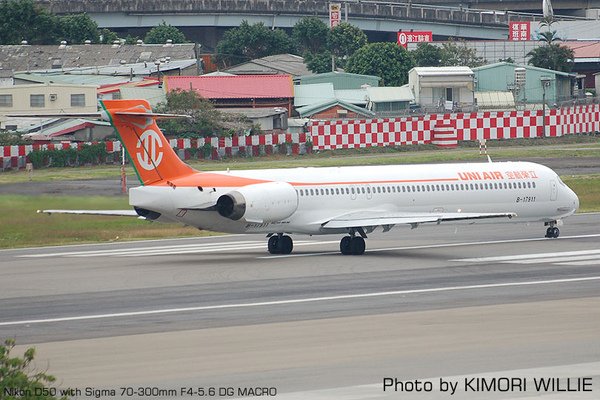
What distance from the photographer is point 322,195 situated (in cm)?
3666

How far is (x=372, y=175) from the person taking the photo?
37812mm

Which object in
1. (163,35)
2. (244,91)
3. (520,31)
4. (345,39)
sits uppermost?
(163,35)

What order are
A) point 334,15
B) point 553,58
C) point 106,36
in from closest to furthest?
1. point 553,58
2. point 334,15
3. point 106,36

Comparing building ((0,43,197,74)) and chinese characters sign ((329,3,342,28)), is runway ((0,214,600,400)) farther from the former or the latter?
chinese characters sign ((329,3,342,28))

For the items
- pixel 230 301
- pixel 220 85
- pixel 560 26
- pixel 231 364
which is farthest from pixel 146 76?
pixel 231 364

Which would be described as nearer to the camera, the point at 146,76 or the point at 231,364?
the point at 231,364

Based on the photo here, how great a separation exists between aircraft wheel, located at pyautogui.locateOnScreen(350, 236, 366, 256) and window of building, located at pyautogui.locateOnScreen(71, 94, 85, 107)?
1795 inches

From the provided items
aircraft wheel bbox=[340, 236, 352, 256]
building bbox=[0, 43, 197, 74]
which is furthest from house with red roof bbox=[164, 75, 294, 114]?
aircraft wheel bbox=[340, 236, 352, 256]

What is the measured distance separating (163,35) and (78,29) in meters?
9.73

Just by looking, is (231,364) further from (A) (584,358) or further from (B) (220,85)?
(B) (220,85)

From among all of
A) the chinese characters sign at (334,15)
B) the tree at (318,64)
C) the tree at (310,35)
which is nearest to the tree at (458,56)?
the tree at (318,64)

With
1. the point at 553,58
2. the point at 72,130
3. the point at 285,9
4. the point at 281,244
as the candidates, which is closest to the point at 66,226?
the point at 281,244

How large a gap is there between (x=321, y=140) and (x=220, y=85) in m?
21.2

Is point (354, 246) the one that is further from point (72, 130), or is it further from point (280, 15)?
point (280, 15)
